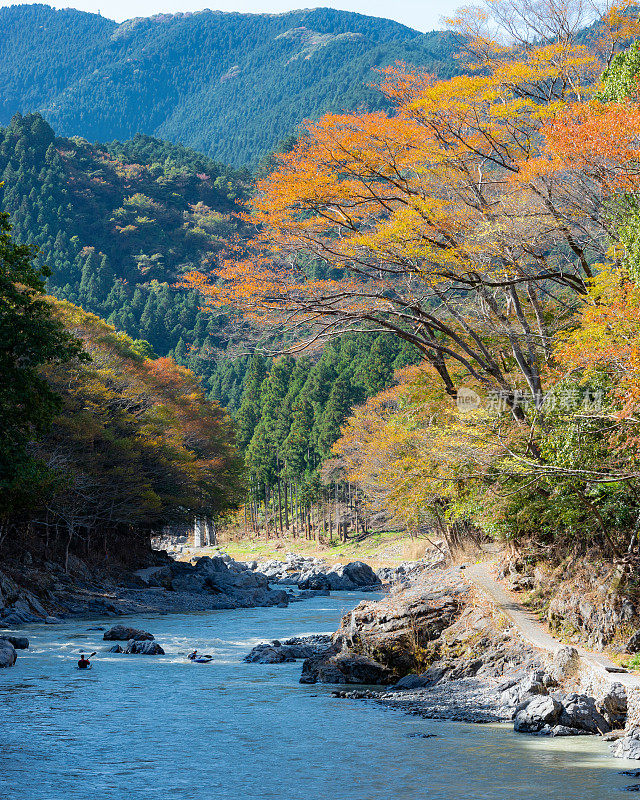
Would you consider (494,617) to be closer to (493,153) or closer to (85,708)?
(85,708)

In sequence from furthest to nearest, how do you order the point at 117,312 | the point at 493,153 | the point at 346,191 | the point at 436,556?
the point at 117,312, the point at 436,556, the point at 493,153, the point at 346,191

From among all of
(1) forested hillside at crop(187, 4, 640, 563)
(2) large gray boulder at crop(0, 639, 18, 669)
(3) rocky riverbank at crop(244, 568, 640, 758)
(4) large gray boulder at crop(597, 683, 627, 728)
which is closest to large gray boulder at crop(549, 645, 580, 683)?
(3) rocky riverbank at crop(244, 568, 640, 758)

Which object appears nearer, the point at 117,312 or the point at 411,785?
the point at 411,785

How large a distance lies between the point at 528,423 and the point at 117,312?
317 feet

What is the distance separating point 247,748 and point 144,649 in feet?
33.0

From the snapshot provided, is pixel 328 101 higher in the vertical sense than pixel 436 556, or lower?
higher

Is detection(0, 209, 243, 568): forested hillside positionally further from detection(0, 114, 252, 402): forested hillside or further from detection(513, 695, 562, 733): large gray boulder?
detection(0, 114, 252, 402): forested hillside

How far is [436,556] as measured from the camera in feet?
143

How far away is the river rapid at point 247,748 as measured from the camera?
876 cm

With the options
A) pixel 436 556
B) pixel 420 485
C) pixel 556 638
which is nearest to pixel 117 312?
pixel 436 556

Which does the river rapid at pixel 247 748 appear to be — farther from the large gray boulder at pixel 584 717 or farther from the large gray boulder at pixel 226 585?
the large gray boulder at pixel 226 585

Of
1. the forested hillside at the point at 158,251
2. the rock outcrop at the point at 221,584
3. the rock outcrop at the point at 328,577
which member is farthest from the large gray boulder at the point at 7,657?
the forested hillside at the point at 158,251

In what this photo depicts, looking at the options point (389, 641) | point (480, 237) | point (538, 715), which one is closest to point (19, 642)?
point (389, 641)

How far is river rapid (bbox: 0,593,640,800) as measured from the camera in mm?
8758
